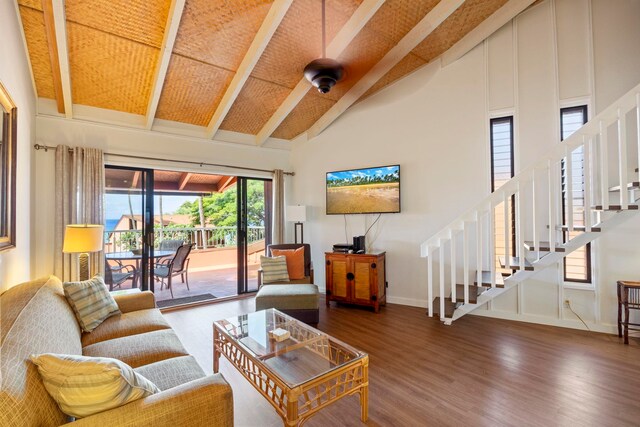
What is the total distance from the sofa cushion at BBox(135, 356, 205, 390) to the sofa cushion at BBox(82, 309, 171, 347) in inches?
27.4

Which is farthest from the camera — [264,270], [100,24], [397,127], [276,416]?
[397,127]

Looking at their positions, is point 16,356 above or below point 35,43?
below

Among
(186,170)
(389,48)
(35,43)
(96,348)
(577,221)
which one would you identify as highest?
(389,48)

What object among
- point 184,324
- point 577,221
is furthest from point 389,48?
point 184,324

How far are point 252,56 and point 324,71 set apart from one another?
885mm

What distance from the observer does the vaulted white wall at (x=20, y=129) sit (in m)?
2.07

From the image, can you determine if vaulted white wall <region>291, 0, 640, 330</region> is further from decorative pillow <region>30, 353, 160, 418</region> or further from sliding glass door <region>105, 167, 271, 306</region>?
decorative pillow <region>30, 353, 160, 418</region>

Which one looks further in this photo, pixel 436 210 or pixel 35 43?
pixel 436 210

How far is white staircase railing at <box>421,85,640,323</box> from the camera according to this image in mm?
2604

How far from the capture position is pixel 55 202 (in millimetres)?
3408

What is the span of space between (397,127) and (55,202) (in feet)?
14.8

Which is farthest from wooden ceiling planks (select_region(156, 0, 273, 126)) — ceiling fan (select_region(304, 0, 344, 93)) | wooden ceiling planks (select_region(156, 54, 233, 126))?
ceiling fan (select_region(304, 0, 344, 93))

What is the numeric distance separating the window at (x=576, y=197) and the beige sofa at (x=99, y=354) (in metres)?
3.87

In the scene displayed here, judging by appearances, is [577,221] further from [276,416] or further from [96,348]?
[96,348]
